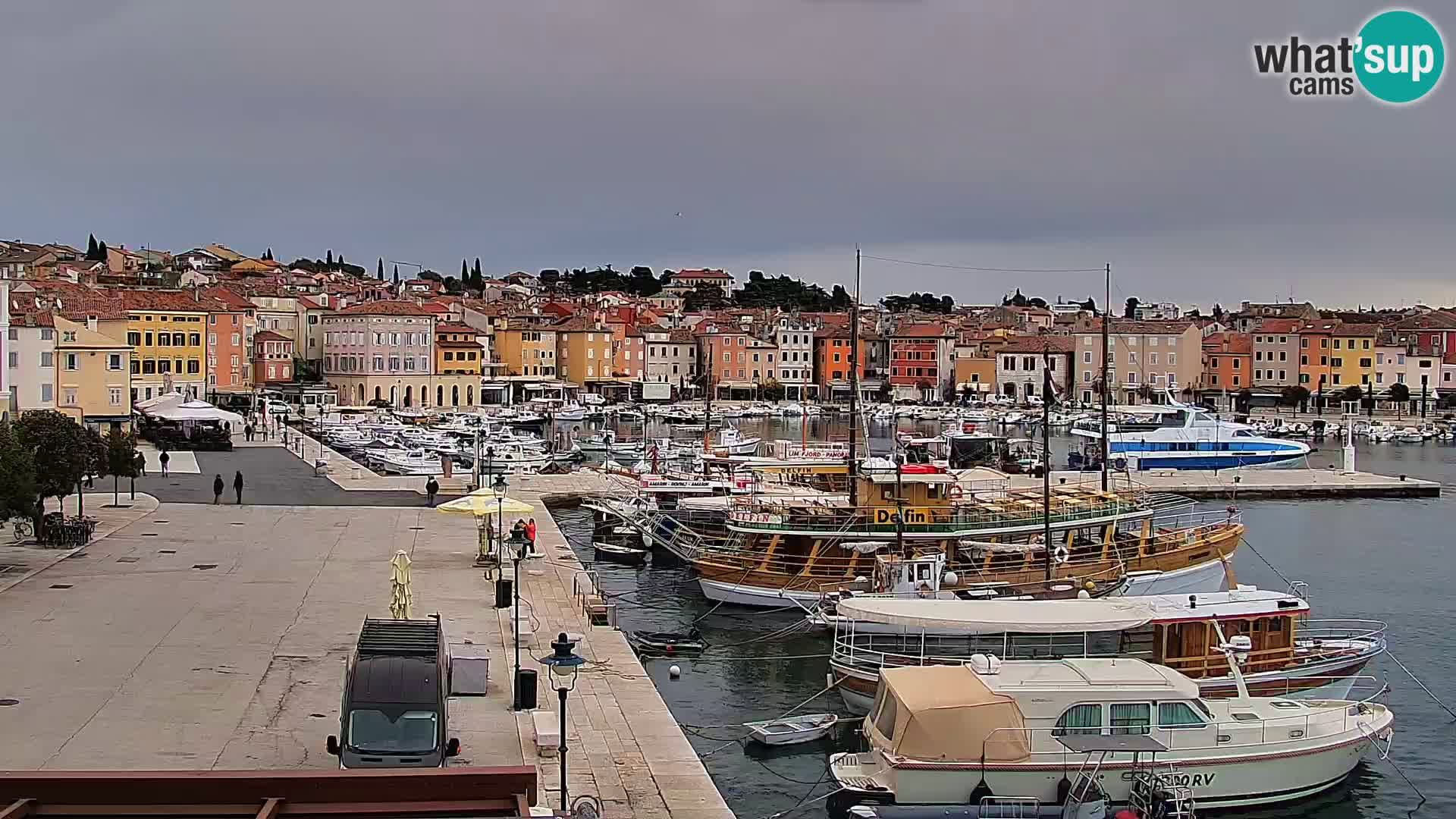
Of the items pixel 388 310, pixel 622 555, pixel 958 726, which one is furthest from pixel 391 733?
pixel 388 310

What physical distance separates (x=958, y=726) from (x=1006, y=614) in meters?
4.44

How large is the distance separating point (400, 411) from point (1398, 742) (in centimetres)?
7803

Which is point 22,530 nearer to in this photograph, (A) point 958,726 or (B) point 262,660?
(B) point 262,660

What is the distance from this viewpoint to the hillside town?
90.5 meters

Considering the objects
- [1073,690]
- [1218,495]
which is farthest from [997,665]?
[1218,495]

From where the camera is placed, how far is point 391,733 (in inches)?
523

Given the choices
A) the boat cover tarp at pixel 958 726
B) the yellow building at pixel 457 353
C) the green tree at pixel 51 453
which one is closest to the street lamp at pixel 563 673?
the boat cover tarp at pixel 958 726

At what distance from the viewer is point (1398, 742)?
63.6 feet

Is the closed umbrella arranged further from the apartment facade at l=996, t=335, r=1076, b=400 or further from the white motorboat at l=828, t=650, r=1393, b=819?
the apartment facade at l=996, t=335, r=1076, b=400

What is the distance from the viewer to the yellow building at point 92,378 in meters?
53.0

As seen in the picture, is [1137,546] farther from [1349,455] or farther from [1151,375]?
[1151,375]

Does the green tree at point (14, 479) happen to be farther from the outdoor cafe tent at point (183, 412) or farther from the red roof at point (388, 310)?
the red roof at point (388, 310)

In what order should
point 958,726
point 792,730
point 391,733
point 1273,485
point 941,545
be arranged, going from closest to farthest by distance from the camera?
point 391,733 < point 958,726 < point 792,730 < point 941,545 < point 1273,485

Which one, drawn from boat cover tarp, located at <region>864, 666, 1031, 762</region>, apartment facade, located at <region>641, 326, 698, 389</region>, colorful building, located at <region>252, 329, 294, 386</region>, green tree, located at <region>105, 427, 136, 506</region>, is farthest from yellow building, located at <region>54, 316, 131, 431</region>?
apartment facade, located at <region>641, 326, 698, 389</region>
